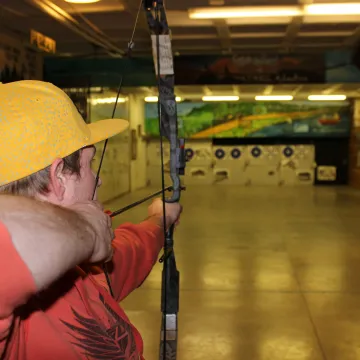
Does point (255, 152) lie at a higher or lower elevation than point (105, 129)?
lower

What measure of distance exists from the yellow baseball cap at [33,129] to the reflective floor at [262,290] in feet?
7.05

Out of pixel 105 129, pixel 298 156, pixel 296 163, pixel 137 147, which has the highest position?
pixel 105 129

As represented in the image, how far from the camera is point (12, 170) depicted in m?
0.62

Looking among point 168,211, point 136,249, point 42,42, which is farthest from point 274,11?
point 136,249

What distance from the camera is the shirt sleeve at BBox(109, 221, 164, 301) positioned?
1.22 meters

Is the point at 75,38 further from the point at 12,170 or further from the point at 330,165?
the point at 330,165

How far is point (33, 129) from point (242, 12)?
15.4 feet

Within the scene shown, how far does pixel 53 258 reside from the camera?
0.46 metres

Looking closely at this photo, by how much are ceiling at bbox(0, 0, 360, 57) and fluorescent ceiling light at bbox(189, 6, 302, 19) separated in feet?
0.32

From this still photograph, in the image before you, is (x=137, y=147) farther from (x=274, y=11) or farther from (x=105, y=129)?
(x=105, y=129)

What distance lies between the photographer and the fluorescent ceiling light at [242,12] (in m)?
4.91

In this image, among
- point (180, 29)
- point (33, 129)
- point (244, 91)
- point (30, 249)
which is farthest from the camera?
point (244, 91)

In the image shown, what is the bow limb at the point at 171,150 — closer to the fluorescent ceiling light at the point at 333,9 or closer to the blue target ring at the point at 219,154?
the fluorescent ceiling light at the point at 333,9

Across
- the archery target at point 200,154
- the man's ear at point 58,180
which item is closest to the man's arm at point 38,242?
the man's ear at point 58,180
